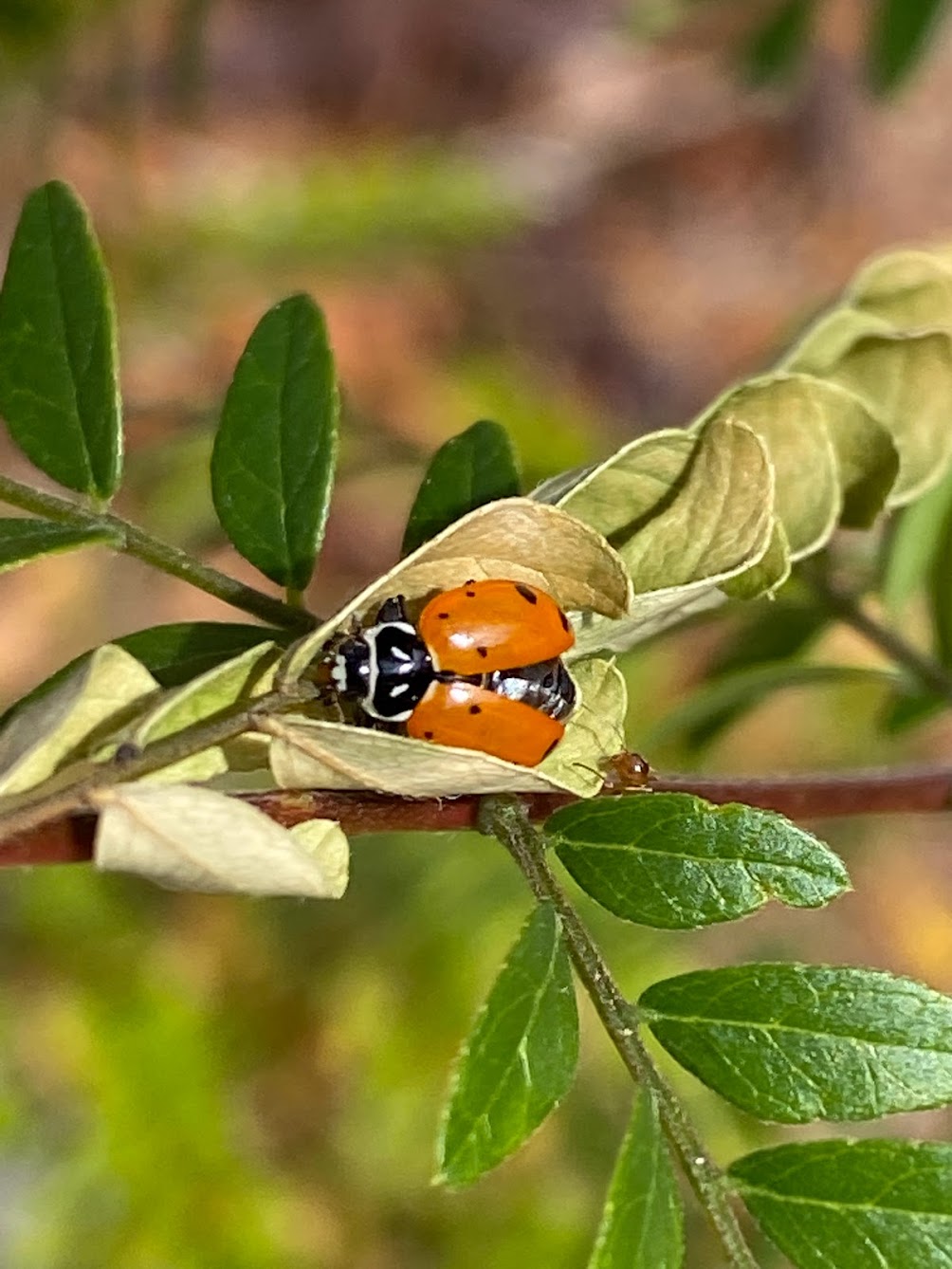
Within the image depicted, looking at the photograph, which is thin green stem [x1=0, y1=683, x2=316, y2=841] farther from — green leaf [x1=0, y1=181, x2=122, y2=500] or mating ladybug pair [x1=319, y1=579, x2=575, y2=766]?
green leaf [x1=0, y1=181, x2=122, y2=500]

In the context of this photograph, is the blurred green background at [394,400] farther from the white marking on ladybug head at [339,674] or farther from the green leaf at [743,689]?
the white marking on ladybug head at [339,674]

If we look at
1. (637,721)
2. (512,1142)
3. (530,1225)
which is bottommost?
(530,1225)

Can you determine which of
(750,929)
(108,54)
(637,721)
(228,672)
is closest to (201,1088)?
(637,721)

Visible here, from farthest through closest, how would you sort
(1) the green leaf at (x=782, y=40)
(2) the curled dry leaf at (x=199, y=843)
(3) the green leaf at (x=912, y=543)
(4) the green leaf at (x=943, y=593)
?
(1) the green leaf at (x=782, y=40) < (4) the green leaf at (x=943, y=593) < (3) the green leaf at (x=912, y=543) < (2) the curled dry leaf at (x=199, y=843)

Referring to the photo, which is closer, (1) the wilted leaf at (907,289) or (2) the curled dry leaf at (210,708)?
(2) the curled dry leaf at (210,708)

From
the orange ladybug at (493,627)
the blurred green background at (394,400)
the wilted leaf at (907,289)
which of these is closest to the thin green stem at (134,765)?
the orange ladybug at (493,627)

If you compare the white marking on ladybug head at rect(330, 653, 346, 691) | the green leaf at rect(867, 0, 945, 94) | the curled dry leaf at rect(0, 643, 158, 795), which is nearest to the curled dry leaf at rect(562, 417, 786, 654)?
the white marking on ladybug head at rect(330, 653, 346, 691)

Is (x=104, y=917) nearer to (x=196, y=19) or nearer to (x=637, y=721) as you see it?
(x=637, y=721)
